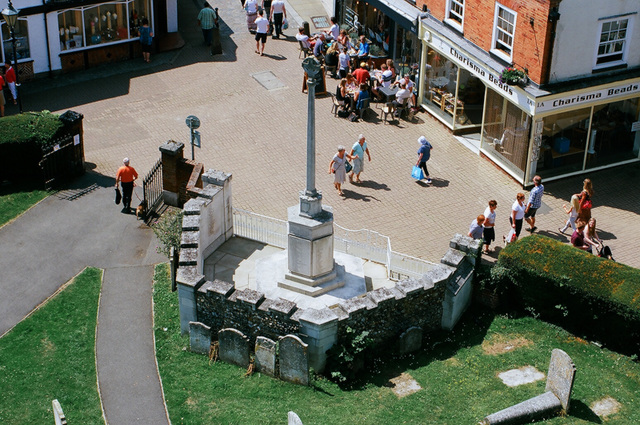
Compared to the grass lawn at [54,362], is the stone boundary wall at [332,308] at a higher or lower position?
higher

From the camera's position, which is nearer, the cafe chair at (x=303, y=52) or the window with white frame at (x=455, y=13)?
the window with white frame at (x=455, y=13)

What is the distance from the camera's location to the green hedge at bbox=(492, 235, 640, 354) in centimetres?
2205

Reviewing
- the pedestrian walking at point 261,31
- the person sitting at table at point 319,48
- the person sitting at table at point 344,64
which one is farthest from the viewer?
the pedestrian walking at point 261,31

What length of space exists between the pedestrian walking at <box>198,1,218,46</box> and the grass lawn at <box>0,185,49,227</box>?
12.2 meters

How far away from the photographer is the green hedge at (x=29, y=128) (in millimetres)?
29098

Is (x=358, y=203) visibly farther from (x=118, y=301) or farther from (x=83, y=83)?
(x=83, y=83)

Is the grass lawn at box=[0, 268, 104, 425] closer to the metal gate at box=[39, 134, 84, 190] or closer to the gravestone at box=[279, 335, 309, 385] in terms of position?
the gravestone at box=[279, 335, 309, 385]

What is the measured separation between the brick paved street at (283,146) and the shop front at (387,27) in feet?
7.50

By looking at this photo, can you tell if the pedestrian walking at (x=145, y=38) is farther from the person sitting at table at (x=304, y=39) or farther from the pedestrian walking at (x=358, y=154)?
the pedestrian walking at (x=358, y=154)

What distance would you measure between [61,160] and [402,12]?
1257 cm

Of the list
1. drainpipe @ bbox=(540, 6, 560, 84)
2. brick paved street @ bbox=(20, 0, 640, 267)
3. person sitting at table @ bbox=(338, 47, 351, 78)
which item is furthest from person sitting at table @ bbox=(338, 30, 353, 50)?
drainpipe @ bbox=(540, 6, 560, 84)

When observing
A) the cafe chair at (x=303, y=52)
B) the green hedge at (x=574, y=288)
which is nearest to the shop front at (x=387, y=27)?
the cafe chair at (x=303, y=52)

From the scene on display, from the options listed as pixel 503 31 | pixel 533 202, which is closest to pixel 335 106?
pixel 503 31

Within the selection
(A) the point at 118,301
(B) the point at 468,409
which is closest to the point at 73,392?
(A) the point at 118,301
